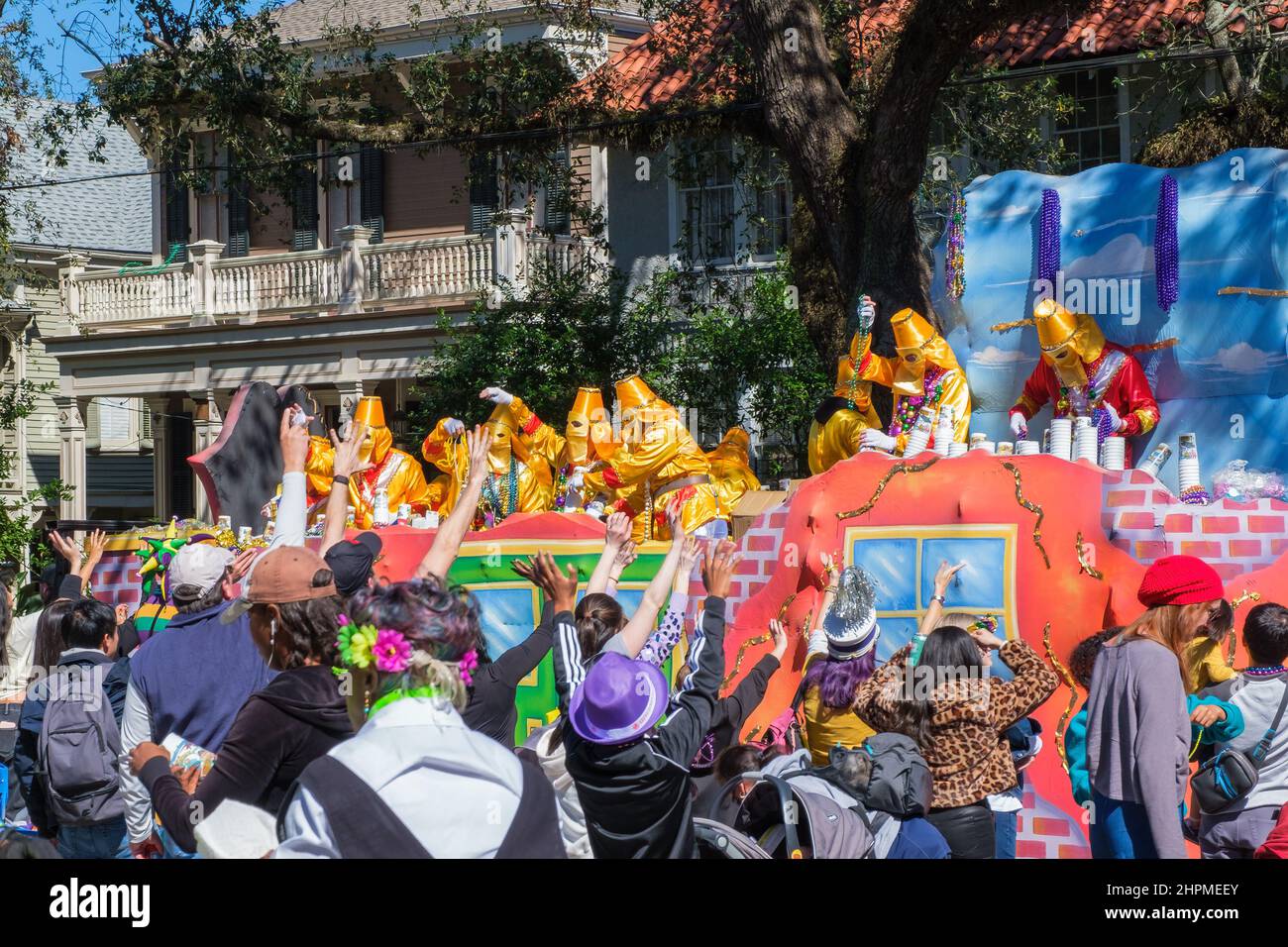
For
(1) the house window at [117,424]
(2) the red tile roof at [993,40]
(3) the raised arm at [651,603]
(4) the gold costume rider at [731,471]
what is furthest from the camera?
(1) the house window at [117,424]

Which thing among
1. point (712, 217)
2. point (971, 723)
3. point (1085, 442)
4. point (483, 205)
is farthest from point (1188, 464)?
point (483, 205)

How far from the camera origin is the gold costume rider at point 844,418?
9805 mm

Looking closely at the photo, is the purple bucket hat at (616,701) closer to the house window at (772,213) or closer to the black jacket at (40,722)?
the black jacket at (40,722)

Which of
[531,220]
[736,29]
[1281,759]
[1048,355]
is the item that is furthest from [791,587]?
[531,220]

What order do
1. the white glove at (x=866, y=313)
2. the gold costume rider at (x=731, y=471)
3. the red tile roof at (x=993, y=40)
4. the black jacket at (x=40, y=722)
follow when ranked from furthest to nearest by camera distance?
the red tile roof at (x=993, y=40) < the gold costume rider at (x=731, y=471) < the white glove at (x=866, y=313) < the black jacket at (x=40, y=722)

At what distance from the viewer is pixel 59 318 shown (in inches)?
1027

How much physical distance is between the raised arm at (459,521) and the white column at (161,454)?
20946 millimetres

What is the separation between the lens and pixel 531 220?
1870 cm

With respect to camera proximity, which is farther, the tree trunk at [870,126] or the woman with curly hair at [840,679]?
the tree trunk at [870,126]

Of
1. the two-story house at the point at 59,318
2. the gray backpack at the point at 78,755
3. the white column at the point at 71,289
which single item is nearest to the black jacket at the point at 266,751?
the gray backpack at the point at 78,755

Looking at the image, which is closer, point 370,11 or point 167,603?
point 167,603
